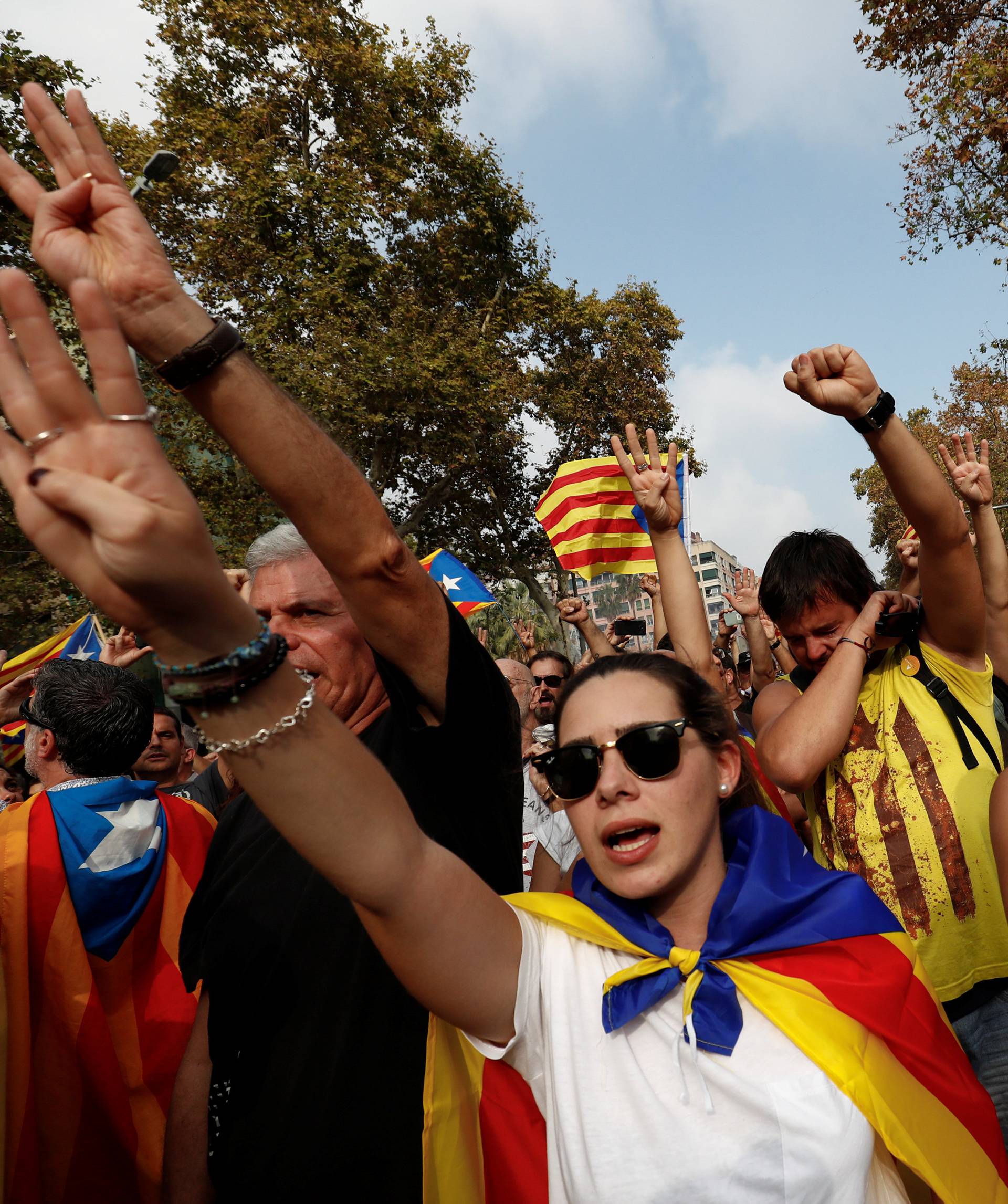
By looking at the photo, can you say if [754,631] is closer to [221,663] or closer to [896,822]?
[896,822]

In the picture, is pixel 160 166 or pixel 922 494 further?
pixel 160 166

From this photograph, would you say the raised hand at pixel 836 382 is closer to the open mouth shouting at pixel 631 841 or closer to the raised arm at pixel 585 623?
the open mouth shouting at pixel 631 841

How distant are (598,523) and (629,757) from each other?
236 inches

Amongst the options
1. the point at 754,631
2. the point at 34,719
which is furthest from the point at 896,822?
A: the point at 754,631

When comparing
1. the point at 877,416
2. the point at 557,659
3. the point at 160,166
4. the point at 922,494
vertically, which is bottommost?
the point at 922,494

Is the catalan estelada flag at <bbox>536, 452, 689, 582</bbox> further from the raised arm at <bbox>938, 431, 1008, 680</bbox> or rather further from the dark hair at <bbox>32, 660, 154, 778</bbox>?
the dark hair at <bbox>32, 660, 154, 778</bbox>

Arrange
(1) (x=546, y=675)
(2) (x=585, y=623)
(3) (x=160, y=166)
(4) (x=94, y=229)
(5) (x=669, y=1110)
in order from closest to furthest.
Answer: (4) (x=94, y=229) → (5) (x=669, y=1110) → (1) (x=546, y=675) → (2) (x=585, y=623) → (3) (x=160, y=166)

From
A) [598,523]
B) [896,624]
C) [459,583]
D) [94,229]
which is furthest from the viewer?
[459,583]

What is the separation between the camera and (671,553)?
10.0 feet

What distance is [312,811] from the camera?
1113 mm

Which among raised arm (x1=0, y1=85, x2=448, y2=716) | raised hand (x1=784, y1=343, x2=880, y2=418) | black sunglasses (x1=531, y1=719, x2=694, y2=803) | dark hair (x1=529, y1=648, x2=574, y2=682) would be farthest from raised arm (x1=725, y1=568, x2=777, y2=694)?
raised arm (x1=0, y1=85, x2=448, y2=716)

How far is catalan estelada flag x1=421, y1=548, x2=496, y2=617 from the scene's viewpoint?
8.45 meters

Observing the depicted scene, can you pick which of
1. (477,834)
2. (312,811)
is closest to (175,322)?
(312,811)

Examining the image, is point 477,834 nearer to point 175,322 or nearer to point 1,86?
point 175,322
